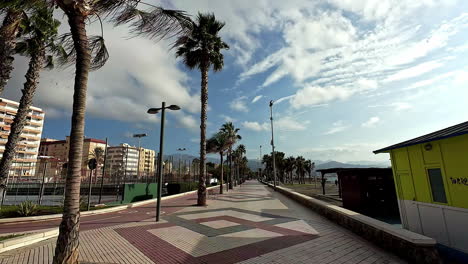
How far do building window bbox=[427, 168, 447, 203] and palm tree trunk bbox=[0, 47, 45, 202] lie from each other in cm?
1753

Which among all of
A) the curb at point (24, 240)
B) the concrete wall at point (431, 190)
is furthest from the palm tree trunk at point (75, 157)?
the concrete wall at point (431, 190)

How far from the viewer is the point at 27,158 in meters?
80.8

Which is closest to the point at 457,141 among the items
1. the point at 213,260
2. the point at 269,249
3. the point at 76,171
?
the point at 269,249

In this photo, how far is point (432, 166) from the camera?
21.6 ft

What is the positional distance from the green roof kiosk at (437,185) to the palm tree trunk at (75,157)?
30.1ft

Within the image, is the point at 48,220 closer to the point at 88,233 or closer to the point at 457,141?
the point at 88,233

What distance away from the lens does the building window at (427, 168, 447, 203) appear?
629cm

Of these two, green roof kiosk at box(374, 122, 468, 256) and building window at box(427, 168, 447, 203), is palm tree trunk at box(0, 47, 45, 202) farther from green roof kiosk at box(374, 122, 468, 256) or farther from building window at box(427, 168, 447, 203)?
building window at box(427, 168, 447, 203)

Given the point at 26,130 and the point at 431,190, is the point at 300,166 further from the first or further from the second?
the point at 26,130

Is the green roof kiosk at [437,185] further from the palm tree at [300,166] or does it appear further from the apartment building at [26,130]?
the apartment building at [26,130]

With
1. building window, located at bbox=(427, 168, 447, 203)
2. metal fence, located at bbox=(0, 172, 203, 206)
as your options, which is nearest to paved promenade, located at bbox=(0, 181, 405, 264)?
building window, located at bbox=(427, 168, 447, 203)

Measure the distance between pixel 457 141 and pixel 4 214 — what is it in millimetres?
18536

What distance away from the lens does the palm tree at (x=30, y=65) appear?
404 inches

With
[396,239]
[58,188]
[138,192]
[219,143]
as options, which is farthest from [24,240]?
[58,188]
